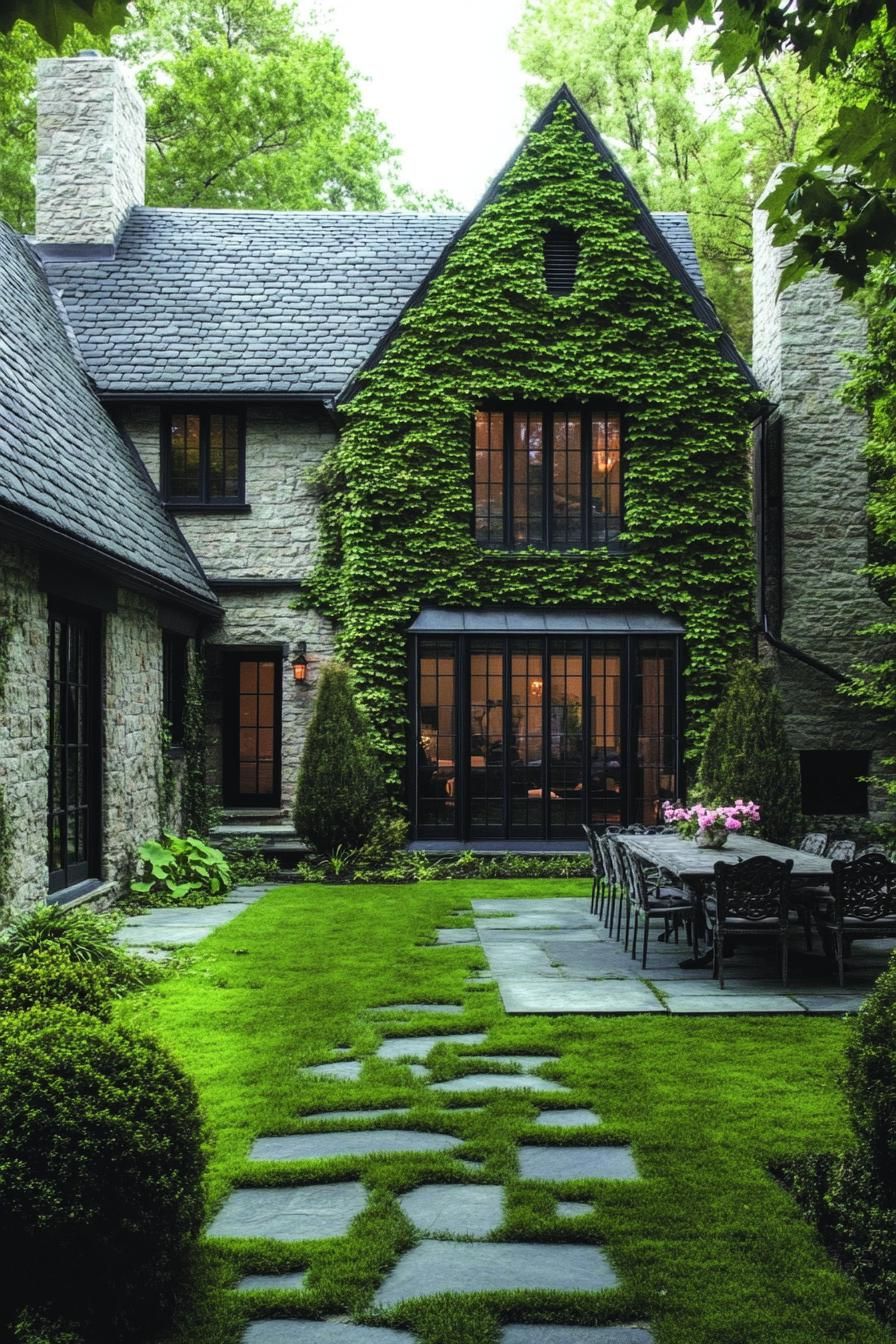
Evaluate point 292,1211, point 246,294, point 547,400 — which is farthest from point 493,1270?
point 246,294

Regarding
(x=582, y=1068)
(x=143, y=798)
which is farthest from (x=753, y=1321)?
(x=143, y=798)

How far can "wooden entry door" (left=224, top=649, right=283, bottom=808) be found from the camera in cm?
1644

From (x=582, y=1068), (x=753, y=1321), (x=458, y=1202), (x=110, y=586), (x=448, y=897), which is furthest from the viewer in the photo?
(x=448, y=897)

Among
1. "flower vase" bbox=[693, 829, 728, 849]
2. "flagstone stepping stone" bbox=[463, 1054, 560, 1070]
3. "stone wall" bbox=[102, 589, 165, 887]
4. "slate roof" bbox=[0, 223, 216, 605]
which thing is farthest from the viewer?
"stone wall" bbox=[102, 589, 165, 887]

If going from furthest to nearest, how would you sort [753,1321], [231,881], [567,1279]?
[231,881]
[567,1279]
[753,1321]

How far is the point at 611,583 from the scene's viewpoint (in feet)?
51.3

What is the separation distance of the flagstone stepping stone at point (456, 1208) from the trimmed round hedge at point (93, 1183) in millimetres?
818

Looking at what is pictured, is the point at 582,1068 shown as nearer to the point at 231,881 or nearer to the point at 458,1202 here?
the point at 458,1202

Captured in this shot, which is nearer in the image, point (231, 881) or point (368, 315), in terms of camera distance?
point (231, 881)

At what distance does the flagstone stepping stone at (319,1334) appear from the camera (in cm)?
342

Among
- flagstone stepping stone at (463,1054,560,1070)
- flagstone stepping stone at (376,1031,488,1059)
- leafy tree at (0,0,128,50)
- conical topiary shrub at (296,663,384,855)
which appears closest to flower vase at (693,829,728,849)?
flagstone stepping stone at (376,1031,488,1059)

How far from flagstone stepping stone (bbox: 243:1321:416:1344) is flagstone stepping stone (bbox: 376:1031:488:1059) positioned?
9.32ft

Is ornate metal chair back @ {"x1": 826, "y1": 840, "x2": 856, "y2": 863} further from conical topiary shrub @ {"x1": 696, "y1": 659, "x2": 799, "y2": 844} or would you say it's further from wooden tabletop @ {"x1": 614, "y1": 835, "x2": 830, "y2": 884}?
conical topiary shrub @ {"x1": 696, "y1": 659, "x2": 799, "y2": 844}

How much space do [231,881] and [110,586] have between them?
12.7 ft
